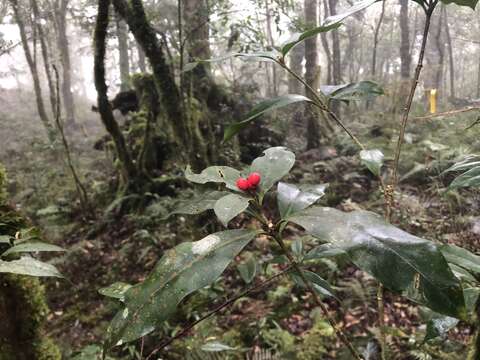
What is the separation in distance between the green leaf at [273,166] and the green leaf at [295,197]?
0.04 metres

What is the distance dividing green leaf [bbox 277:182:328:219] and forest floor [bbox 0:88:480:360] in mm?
335

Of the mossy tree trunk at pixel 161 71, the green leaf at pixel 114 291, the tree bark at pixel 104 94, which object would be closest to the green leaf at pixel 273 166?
the green leaf at pixel 114 291

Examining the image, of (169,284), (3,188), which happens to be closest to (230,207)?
(169,284)

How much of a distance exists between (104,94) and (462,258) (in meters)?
4.95

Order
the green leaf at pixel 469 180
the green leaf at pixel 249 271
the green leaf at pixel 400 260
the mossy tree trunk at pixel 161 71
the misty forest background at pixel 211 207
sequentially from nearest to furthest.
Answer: the green leaf at pixel 400 260, the green leaf at pixel 469 180, the misty forest background at pixel 211 207, the green leaf at pixel 249 271, the mossy tree trunk at pixel 161 71

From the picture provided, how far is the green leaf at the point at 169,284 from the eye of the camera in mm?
654

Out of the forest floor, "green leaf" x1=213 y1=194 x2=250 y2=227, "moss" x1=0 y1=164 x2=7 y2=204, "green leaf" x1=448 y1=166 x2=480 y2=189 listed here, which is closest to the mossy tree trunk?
the forest floor

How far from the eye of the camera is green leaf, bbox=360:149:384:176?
0.92 m

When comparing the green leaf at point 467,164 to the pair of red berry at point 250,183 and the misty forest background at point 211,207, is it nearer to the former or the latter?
Answer: the misty forest background at point 211,207

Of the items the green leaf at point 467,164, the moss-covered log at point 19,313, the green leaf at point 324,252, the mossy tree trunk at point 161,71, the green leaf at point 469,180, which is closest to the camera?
the green leaf at point 469,180

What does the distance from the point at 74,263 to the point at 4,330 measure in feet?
10.6

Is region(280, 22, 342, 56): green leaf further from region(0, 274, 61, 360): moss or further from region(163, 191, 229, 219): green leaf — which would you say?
region(0, 274, 61, 360): moss

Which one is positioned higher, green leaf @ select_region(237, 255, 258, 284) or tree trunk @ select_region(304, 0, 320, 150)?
tree trunk @ select_region(304, 0, 320, 150)

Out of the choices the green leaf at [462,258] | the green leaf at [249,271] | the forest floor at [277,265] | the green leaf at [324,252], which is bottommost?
the forest floor at [277,265]
